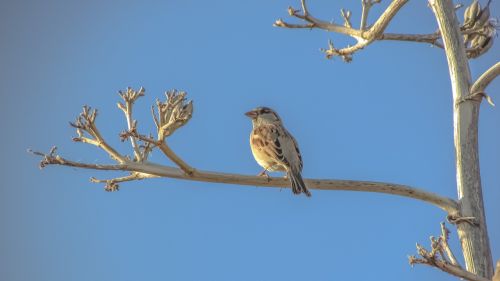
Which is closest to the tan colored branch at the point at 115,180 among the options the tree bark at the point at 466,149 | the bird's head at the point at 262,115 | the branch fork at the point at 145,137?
the branch fork at the point at 145,137

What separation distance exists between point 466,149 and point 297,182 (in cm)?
214

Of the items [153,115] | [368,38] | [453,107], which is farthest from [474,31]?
[153,115]

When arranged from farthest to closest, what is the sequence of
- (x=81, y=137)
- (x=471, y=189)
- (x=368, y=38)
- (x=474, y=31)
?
(x=474, y=31) < (x=368, y=38) < (x=81, y=137) < (x=471, y=189)

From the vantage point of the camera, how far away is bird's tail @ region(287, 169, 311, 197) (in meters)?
8.85

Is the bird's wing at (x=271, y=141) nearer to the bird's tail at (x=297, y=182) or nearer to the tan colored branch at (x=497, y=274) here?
the bird's tail at (x=297, y=182)

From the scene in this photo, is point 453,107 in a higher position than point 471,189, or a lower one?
higher

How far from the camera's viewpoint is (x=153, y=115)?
25.4 ft

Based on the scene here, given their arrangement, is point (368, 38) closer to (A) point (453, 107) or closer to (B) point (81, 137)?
(A) point (453, 107)

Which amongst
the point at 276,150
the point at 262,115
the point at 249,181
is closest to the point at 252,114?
the point at 262,115

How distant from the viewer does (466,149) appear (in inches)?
300

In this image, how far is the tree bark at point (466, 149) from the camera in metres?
7.28

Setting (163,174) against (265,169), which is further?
(265,169)

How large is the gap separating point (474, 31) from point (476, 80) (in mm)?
2047

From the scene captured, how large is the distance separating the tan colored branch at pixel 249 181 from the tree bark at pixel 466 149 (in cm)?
18
